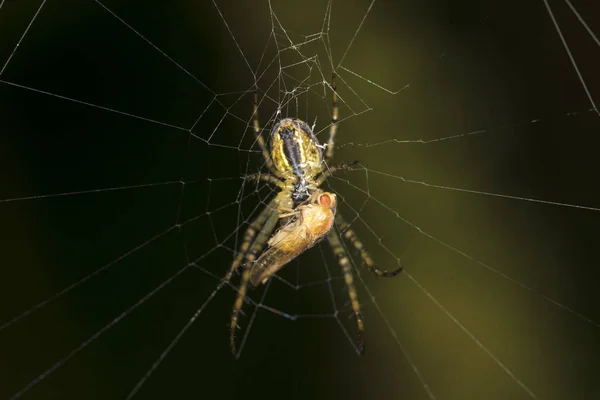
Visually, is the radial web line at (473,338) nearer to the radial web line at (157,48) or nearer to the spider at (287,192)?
the spider at (287,192)

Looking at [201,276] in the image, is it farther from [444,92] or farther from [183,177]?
[444,92]

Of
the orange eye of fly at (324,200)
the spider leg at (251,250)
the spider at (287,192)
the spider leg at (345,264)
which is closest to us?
the orange eye of fly at (324,200)

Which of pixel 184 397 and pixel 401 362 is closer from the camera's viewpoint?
pixel 184 397

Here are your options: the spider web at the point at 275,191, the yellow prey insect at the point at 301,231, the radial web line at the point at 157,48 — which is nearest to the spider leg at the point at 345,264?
the spider web at the point at 275,191

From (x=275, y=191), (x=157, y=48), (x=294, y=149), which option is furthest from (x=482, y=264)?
(x=157, y=48)

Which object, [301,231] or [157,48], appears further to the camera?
[157,48]

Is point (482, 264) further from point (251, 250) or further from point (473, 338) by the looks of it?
point (251, 250)

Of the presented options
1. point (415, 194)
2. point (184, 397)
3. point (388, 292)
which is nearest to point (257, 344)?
point (184, 397)
